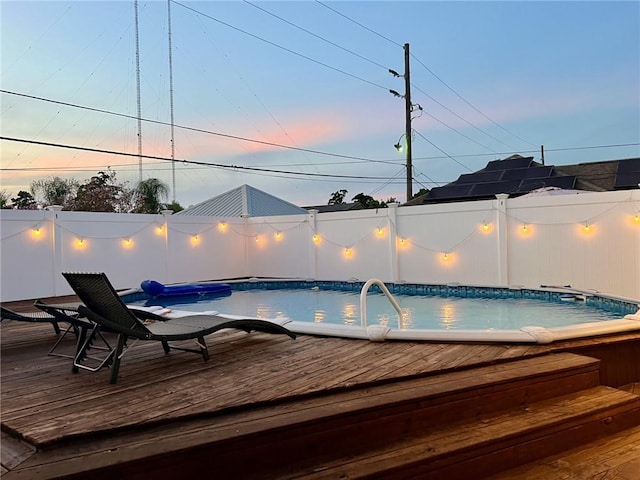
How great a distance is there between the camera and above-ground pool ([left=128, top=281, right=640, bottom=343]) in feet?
12.3

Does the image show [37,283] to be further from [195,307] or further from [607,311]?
[607,311]

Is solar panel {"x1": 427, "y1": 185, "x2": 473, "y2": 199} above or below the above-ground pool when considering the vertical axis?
above

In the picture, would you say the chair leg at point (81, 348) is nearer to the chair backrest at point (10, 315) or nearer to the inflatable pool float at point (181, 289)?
the chair backrest at point (10, 315)

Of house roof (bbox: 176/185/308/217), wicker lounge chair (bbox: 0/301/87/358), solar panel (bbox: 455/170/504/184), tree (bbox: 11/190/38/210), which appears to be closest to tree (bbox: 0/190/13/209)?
tree (bbox: 11/190/38/210)

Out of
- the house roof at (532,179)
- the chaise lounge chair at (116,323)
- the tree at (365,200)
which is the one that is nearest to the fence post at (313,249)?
the house roof at (532,179)

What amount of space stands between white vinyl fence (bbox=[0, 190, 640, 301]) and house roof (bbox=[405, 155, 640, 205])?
334cm

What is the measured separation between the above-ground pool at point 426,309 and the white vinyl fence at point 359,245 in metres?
0.60

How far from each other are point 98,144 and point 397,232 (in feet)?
29.2

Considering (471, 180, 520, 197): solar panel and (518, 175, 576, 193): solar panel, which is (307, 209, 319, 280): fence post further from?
(518, 175, 576, 193): solar panel

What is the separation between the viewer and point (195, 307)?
9.77 meters

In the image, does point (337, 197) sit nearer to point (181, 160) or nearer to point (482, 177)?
point (482, 177)

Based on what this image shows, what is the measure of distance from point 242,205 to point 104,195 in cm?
959

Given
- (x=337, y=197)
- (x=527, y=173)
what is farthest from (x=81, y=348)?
(x=337, y=197)

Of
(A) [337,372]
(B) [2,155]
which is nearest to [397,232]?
(A) [337,372]
